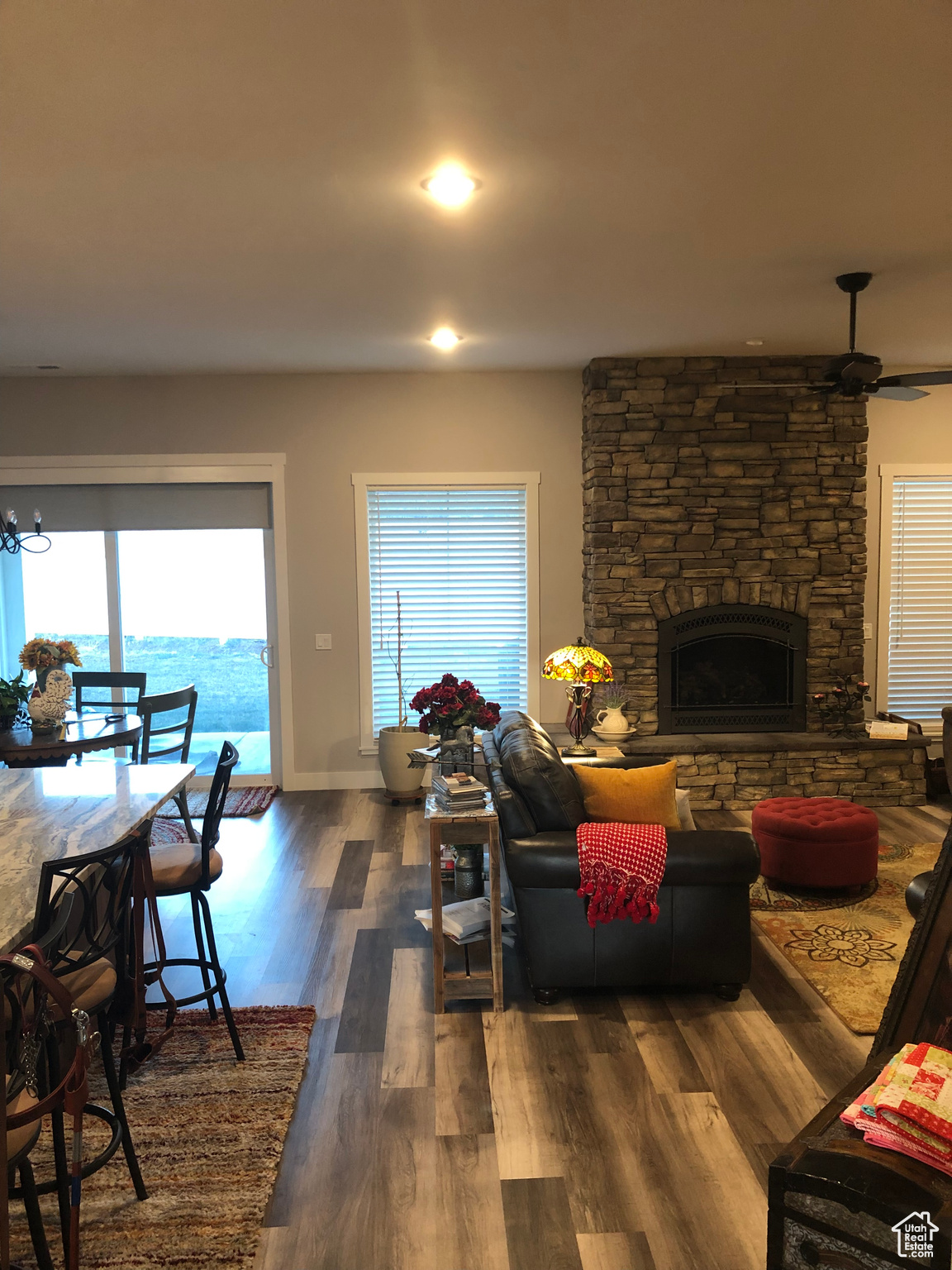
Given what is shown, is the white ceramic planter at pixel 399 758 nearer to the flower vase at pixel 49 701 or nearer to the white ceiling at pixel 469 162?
the flower vase at pixel 49 701

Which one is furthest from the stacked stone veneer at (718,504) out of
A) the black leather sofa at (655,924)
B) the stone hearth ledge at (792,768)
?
the black leather sofa at (655,924)

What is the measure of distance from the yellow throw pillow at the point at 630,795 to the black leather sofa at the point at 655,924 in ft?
0.77

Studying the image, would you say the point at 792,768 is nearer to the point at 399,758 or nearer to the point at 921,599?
the point at 921,599

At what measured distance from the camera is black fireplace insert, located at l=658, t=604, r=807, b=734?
246 inches

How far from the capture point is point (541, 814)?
136 inches

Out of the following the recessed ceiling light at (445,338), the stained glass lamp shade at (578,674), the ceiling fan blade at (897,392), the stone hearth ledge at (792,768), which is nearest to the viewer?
the ceiling fan blade at (897,392)

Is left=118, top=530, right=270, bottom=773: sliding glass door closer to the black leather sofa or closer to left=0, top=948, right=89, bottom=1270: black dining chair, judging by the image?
the black leather sofa

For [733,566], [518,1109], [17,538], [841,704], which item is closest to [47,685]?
[17,538]

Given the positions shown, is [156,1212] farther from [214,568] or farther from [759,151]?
[214,568]

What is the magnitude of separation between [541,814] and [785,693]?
3.47 m

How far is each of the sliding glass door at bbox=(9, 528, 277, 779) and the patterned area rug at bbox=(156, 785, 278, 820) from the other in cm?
52

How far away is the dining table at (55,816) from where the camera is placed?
208 cm

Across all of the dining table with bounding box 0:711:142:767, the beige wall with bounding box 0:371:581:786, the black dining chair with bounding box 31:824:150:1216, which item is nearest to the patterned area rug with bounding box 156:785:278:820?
the beige wall with bounding box 0:371:581:786

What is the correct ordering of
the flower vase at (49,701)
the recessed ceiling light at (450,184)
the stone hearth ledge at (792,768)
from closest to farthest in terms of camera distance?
the recessed ceiling light at (450,184) < the flower vase at (49,701) < the stone hearth ledge at (792,768)
